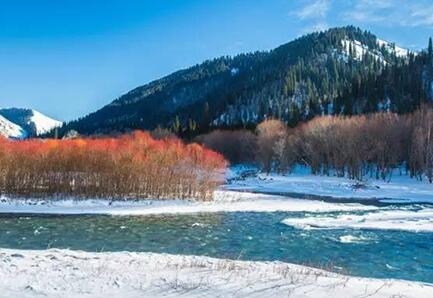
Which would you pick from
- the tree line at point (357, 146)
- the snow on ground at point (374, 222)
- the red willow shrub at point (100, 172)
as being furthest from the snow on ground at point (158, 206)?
the tree line at point (357, 146)

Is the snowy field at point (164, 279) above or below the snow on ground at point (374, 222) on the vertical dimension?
above

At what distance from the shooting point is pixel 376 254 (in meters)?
26.2

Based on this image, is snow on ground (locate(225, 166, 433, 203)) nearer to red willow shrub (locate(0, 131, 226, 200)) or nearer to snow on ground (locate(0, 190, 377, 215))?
snow on ground (locate(0, 190, 377, 215))

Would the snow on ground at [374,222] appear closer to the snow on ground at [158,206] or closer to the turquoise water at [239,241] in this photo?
the turquoise water at [239,241]

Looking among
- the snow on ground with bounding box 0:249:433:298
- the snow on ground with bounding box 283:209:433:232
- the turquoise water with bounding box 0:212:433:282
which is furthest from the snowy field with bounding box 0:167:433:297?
the snow on ground with bounding box 283:209:433:232

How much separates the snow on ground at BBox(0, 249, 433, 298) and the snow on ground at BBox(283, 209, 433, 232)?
20181 millimetres

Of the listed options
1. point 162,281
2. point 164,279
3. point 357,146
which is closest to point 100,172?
point 164,279

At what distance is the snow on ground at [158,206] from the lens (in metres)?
46.1

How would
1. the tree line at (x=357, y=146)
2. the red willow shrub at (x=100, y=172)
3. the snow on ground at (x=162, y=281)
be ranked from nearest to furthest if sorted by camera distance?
the snow on ground at (x=162, y=281), the red willow shrub at (x=100, y=172), the tree line at (x=357, y=146)

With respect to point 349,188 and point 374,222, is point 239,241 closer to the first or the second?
point 374,222

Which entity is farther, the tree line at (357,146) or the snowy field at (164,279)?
the tree line at (357,146)

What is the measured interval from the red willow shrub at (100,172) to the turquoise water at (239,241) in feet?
41.0

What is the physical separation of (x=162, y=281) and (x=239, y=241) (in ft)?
52.6

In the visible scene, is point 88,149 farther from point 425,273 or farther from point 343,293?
point 343,293
